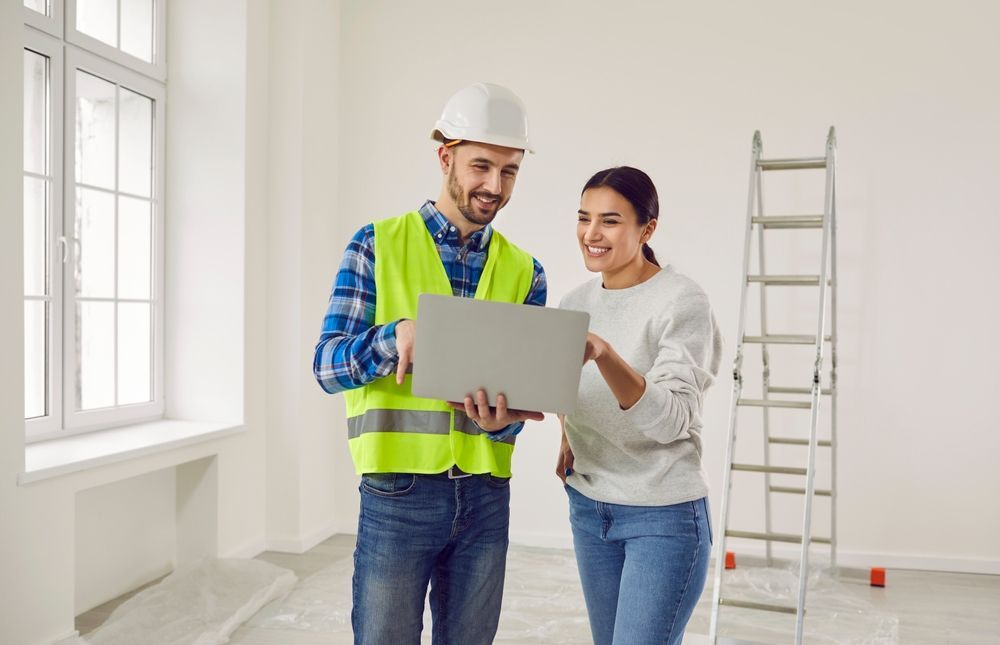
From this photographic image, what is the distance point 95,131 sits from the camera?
374 centimetres

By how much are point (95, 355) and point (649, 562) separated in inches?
116

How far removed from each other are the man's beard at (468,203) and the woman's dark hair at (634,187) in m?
0.28

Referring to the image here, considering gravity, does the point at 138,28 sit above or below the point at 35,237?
above

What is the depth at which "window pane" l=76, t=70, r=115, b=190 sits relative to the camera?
366cm

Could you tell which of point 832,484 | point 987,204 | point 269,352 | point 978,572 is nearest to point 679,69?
point 987,204

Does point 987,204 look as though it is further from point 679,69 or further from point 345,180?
point 345,180

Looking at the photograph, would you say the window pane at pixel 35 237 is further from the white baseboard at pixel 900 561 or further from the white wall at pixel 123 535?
the white baseboard at pixel 900 561

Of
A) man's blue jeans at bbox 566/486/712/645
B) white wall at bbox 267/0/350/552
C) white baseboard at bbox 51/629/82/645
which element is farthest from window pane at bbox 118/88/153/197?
man's blue jeans at bbox 566/486/712/645

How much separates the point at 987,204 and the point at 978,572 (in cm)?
183

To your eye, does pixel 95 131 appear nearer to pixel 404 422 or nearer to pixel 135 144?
pixel 135 144

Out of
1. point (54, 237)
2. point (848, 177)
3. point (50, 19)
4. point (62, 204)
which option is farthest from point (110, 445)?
point (848, 177)

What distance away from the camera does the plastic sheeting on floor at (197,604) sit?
3.04 meters

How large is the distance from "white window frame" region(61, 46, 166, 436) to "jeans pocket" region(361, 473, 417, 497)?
8.10 feet

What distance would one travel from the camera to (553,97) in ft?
15.3
